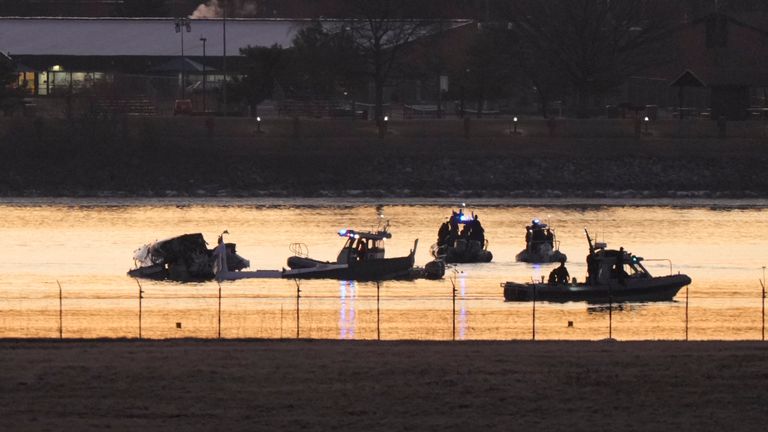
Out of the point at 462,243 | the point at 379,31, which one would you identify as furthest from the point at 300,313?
the point at 379,31

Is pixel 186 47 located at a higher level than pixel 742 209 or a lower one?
higher

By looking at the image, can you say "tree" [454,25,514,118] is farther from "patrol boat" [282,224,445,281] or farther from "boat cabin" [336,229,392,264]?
"patrol boat" [282,224,445,281]

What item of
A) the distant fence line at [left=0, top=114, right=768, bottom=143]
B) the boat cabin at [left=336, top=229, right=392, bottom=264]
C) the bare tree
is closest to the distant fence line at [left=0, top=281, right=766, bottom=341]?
the boat cabin at [left=336, top=229, right=392, bottom=264]

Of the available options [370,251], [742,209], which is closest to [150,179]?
[742,209]

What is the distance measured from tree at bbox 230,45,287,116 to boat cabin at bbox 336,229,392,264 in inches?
1909

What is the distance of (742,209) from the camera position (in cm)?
7025

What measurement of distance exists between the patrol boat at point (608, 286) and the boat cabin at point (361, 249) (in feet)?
19.6

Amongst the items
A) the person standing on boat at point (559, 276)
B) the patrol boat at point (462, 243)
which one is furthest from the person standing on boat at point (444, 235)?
the person standing on boat at point (559, 276)

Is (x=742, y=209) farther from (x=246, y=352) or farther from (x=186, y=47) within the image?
(x=186, y=47)

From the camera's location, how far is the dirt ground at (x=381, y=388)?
2389 centimetres

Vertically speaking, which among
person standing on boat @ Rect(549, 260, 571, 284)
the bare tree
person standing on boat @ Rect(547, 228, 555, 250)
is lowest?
person standing on boat @ Rect(549, 260, 571, 284)

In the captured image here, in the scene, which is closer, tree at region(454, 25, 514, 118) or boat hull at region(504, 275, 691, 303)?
boat hull at region(504, 275, 691, 303)

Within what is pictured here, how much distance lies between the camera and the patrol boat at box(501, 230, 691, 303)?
4091 centimetres

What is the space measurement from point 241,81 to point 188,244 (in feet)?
166
